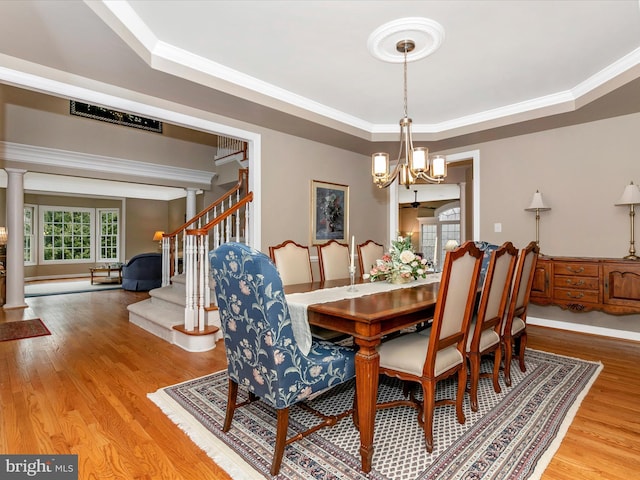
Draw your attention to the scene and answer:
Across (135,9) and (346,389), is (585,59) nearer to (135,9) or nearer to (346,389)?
(346,389)

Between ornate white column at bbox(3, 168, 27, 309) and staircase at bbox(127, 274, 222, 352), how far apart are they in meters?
2.56

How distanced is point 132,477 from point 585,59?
4.24 metres

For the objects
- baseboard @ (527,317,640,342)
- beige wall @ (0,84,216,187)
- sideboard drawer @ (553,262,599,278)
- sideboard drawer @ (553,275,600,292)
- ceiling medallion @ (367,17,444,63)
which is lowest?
baseboard @ (527,317,640,342)

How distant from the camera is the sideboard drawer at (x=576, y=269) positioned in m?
3.55

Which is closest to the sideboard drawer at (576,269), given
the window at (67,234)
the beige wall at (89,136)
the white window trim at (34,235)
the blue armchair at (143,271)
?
the beige wall at (89,136)

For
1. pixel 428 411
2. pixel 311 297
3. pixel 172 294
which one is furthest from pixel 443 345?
pixel 172 294

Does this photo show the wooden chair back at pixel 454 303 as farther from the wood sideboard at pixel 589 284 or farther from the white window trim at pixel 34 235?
the white window trim at pixel 34 235

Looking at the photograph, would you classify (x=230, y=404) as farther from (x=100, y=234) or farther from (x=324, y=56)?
(x=100, y=234)

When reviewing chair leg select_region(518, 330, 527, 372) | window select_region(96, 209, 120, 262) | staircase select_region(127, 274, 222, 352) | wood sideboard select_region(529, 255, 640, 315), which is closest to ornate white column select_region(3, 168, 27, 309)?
staircase select_region(127, 274, 222, 352)

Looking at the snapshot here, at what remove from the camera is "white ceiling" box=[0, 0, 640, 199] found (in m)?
2.30

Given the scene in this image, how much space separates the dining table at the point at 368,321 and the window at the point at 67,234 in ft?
32.6

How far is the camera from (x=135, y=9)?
2324mm

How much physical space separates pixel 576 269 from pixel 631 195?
87 centimetres

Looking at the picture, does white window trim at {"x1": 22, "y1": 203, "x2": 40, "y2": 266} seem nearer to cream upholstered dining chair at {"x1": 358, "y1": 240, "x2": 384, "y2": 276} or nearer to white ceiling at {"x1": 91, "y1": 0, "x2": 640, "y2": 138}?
white ceiling at {"x1": 91, "y1": 0, "x2": 640, "y2": 138}
